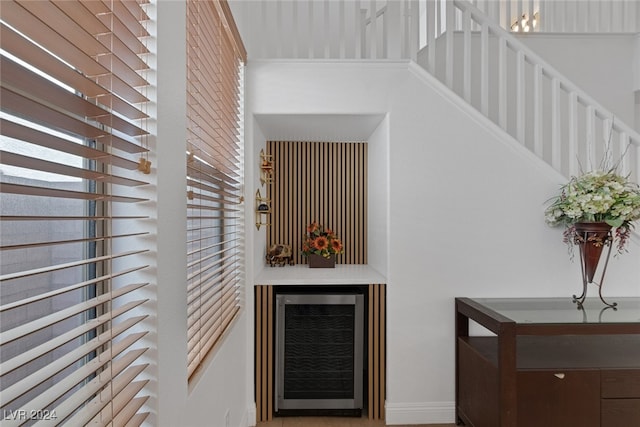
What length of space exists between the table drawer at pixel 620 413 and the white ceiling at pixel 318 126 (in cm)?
206

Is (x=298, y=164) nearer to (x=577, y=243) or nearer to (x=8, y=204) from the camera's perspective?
(x=577, y=243)

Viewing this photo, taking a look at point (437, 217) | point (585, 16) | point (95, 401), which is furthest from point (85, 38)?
point (585, 16)

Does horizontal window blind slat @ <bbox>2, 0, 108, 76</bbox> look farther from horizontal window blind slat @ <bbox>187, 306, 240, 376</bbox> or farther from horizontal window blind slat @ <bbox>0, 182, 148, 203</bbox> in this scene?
horizontal window blind slat @ <bbox>187, 306, 240, 376</bbox>

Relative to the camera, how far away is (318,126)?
3.20 metres

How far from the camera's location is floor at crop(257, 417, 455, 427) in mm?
2844

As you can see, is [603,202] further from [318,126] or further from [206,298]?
[206,298]

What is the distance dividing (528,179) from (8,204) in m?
2.80

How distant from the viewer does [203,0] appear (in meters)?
1.71

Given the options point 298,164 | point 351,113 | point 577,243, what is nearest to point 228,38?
point 351,113

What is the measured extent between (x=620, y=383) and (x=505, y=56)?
80.4 inches

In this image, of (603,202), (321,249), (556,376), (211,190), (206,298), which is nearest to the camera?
(206,298)

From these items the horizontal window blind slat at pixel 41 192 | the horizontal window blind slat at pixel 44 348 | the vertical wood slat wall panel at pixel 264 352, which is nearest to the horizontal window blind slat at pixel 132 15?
the horizontal window blind slat at pixel 41 192

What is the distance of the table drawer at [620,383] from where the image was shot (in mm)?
2311

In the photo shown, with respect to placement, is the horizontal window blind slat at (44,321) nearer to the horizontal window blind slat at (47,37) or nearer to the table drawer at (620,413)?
the horizontal window blind slat at (47,37)
